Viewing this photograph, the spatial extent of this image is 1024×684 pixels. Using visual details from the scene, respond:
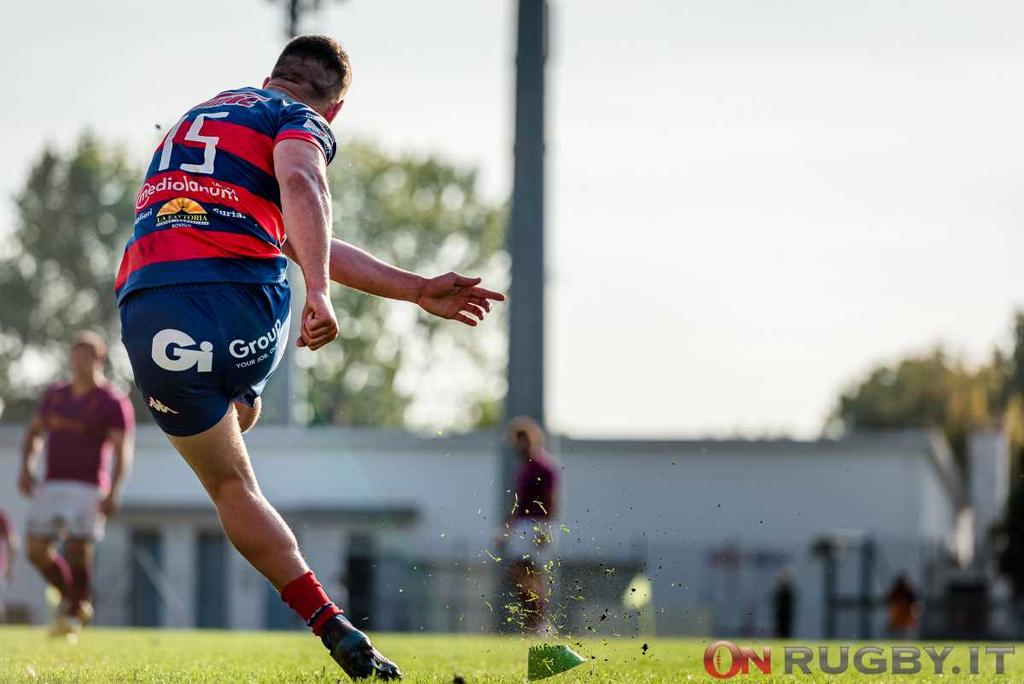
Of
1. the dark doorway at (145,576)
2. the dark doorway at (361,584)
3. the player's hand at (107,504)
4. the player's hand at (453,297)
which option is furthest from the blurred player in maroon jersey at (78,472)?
the dark doorway at (145,576)

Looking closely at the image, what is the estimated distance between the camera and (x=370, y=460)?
38.2m

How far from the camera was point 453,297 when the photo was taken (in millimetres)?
5969

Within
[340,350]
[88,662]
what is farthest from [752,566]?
[88,662]

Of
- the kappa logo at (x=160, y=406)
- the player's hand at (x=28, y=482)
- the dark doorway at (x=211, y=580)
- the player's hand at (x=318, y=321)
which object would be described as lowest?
the dark doorway at (x=211, y=580)

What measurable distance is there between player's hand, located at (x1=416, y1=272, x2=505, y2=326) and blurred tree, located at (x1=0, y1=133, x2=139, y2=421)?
50992 mm

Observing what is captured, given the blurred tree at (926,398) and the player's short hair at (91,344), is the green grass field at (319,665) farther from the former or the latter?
the blurred tree at (926,398)

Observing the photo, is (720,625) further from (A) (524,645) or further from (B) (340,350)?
(A) (524,645)

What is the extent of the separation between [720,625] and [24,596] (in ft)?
44.5

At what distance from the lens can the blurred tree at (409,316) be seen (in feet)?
170

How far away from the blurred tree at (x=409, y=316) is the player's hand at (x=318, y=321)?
41435mm

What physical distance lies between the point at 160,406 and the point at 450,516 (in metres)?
31.6

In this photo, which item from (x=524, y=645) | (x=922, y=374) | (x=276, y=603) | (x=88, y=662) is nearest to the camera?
(x=88, y=662)

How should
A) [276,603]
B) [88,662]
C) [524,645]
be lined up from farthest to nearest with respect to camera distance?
[276,603] → [524,645] → [88,662]

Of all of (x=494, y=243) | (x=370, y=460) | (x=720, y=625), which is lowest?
(x=720, y=625)
